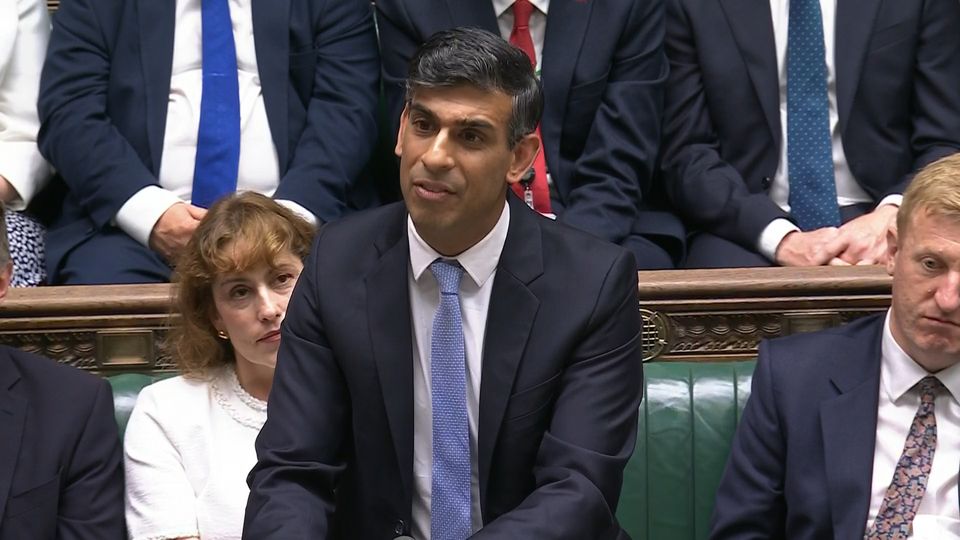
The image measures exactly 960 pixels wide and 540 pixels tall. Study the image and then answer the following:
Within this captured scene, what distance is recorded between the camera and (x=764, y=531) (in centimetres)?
199

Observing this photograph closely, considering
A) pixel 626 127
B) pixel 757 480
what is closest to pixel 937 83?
pixel 626 127

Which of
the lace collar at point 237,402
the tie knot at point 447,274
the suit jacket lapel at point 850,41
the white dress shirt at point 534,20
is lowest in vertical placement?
the lace collar at point 237,402

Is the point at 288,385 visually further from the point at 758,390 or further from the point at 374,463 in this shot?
the point at 758,390

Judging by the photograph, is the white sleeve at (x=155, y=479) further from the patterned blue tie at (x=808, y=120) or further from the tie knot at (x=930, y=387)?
the patterned blue tie at (x=808, y=120)

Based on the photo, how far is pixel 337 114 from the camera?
271 centimetres

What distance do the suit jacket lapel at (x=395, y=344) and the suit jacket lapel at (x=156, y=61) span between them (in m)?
0.96

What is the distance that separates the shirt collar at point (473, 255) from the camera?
186 centimetres

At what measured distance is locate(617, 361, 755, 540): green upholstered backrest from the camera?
225cm

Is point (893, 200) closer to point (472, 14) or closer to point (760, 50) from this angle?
point (760, 50)

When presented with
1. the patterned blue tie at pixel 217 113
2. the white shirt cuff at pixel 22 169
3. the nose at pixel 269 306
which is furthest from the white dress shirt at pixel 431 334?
the white shirt cuff at pixel 22 169

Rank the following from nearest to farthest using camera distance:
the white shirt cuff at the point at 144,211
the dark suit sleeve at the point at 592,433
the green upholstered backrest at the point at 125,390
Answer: the dark suit sleeve at the point at 592,433, the green upholstered backrest at the point at 125,390, the white shirt cuff at the point at 144,211

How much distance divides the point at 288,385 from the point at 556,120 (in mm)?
1034

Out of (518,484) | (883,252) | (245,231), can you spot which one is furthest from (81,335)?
(883,252)

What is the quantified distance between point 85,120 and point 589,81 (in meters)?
0.86
